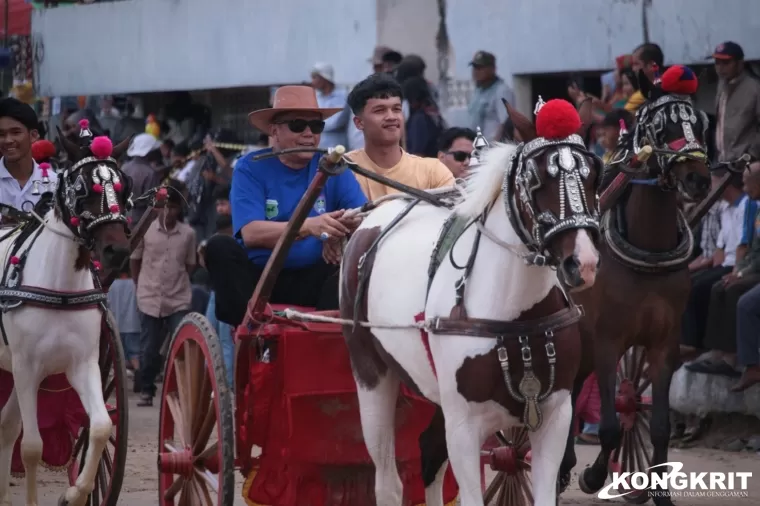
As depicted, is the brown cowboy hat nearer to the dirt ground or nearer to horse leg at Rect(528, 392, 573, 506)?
horse leg at Rect(528, 392, 573, 506)

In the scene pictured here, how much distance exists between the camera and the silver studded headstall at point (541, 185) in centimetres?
472

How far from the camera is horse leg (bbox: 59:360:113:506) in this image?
6.74 metres

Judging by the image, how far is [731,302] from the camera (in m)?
9.51

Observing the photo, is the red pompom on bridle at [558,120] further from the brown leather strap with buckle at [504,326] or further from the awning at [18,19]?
the awning at [18,19]

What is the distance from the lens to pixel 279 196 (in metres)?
6.67

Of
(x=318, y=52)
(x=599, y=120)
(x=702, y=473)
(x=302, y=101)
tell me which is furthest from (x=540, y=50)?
(x=302, y=101)

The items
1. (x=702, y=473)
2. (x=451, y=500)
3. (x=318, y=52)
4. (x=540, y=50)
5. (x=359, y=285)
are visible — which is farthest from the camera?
(x=318, y=52)

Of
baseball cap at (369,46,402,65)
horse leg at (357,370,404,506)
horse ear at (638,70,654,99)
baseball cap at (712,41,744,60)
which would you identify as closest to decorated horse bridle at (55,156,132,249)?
horse leg at (357,370,404,506)

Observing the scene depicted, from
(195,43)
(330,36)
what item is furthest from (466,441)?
(195,43)

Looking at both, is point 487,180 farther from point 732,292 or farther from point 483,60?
point 483,60

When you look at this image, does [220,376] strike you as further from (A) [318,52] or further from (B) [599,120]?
(A) [318,52]

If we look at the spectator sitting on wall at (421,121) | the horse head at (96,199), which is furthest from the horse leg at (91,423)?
the spectator sitting on wall at (421,121)

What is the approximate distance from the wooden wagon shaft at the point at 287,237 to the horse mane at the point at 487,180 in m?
0.68

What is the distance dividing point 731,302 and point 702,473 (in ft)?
4.58
